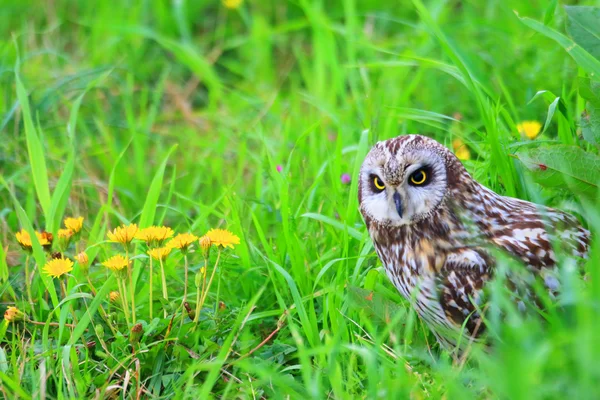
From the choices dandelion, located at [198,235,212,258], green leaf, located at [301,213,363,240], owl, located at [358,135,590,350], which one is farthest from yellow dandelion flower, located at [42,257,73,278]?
owl, located at [358,135,590,350]

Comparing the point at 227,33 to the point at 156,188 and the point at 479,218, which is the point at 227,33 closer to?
the point at 156,188

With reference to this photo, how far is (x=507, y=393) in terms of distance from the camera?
85.0 inches

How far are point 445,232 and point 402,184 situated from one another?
0.95ft

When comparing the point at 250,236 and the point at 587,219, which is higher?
the point at 587,219

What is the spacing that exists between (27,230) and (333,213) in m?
1.44

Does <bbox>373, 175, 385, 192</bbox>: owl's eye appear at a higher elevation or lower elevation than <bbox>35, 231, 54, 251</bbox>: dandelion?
higher

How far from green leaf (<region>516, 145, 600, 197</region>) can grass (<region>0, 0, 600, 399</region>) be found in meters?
0.10

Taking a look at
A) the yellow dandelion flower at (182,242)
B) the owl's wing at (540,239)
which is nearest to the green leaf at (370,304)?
the owl's wing at (540,239)

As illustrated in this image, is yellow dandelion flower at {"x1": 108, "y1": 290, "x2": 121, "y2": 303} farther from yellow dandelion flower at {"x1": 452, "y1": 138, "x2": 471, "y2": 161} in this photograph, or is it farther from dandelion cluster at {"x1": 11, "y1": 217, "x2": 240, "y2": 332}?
yellow dandelion flower at {"x1": 452, "y1": 138, "x2": 471, "y2": 161}

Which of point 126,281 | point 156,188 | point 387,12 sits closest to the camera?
point 126,281

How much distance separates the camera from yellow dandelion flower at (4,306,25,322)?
3.24m

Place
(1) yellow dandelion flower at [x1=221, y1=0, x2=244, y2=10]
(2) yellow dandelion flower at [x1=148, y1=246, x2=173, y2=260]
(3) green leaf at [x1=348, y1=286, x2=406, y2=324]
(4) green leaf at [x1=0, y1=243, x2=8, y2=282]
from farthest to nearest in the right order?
(1) yellow dandelion flower at [x1=221, y1=0, x2=244, y2=10]
(4) green leaf at [x1=0, y1=243, x2=8, y2=282]
(3) green leaf at [x1=348, y1=286, x2=406, y2=324]
(2) yellow dandelion flower at [x1=148, y1=246, x2=173, y2=260]

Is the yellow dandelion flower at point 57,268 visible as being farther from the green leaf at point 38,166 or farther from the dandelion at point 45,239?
the green leaf at point 38,166

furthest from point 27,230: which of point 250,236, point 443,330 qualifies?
point 443,330
